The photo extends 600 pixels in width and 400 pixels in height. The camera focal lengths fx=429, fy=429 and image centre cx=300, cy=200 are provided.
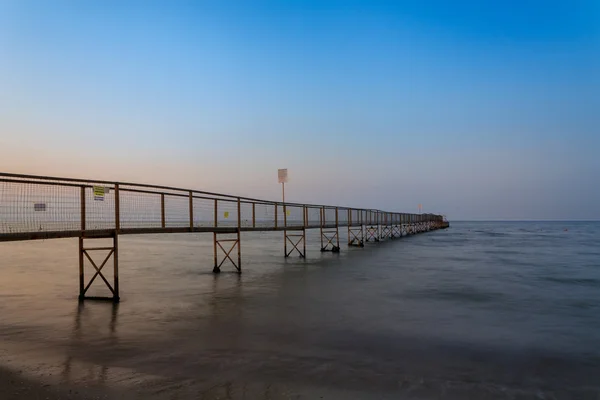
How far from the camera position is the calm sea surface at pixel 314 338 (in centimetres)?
628

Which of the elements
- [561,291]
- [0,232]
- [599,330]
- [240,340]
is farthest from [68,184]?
[561,291]

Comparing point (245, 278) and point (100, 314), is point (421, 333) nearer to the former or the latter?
point (100, 314)

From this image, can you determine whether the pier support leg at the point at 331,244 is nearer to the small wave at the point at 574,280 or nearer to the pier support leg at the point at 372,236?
the pier support leg at the point at 372,236

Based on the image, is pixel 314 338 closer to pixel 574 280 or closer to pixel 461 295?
pixel 461 295

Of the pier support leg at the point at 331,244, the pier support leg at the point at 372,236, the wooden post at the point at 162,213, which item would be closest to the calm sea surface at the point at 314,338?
the wooden post at the point at 162,213

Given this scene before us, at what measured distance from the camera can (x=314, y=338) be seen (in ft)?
29.0

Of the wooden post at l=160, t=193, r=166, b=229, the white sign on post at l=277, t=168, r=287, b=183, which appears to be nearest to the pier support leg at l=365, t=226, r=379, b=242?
the white sign on post at l=277, t=168, r=287, b=183

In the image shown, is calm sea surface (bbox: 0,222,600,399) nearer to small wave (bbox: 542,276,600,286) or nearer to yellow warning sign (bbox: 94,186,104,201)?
small wave (bbox: 542,276,600,286)

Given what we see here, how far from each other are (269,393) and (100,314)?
724 cm

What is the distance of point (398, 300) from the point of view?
1352 centimetres

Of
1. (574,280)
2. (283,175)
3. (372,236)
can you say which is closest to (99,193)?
(283,175)

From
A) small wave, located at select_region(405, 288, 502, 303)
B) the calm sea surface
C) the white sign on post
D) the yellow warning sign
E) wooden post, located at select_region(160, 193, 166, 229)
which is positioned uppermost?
the white sign on post

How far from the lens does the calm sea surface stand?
6.28 meters

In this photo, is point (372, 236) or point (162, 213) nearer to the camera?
point (162, 213)
